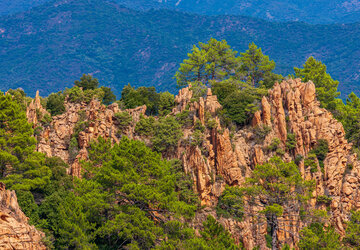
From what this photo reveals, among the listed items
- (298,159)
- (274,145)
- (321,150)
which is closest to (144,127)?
(274,145)

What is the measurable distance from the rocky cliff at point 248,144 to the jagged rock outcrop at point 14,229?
1538 cm

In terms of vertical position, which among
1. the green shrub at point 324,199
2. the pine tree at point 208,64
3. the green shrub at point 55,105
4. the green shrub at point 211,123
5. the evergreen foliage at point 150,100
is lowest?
the green shrub at point 324,199

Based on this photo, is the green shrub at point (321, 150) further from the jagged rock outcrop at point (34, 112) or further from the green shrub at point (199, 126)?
the jagged rock outcrop at point (34, 112)

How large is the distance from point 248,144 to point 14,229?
33.5 metres

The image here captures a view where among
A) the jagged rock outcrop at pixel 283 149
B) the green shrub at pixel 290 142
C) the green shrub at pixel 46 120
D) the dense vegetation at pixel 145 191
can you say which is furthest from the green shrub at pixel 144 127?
the green shrub at pixel 290 142

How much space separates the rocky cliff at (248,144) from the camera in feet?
190

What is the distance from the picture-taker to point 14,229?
40.5 m

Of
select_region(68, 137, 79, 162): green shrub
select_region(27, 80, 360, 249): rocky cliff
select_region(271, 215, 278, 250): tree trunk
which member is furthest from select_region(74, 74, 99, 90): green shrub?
select_region(271, 215, 278, 250): tree trunk

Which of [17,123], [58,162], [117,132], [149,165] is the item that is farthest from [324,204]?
[17,123]

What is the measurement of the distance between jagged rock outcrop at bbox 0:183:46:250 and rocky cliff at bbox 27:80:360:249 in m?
Result: 15.4

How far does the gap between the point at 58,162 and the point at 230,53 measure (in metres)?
42.4

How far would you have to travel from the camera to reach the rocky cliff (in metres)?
57.9

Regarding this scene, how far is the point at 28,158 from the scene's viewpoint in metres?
51.2

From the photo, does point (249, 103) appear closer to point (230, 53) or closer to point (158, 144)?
point (158, 144)
